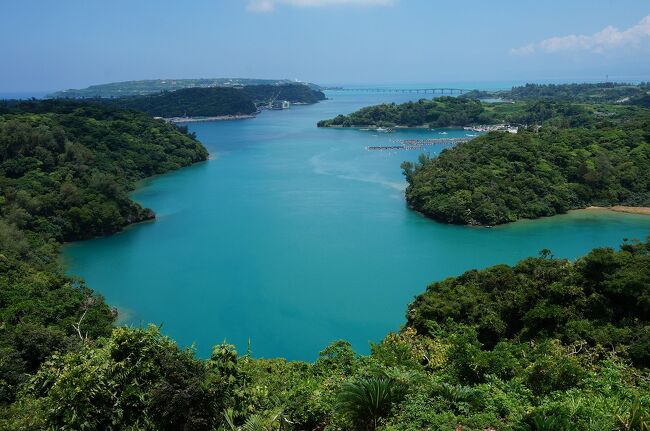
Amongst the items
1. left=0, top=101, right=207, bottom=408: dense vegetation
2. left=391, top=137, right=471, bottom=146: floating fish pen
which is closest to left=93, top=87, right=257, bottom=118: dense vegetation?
left=0, top=101, right=207, bottom=408: dense vegetation

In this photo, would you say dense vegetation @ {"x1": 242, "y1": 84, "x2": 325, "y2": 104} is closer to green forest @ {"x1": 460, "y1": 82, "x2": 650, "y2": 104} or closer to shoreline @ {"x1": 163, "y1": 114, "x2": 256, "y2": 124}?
shoreline @ {"x1": 163, "y1": 114, "x2": 256, "y2": 124}

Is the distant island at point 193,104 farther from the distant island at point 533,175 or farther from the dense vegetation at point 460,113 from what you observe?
the distant island at point 533,175

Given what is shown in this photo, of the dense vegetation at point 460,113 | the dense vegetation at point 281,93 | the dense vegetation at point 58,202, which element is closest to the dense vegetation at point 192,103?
the dense vegetation at point 281,93

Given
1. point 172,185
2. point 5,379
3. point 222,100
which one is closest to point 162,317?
point 5,379

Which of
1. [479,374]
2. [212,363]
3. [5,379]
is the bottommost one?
[5,379]

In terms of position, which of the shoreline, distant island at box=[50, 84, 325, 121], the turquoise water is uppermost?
distant island at box=[50, 84, 325, 121]

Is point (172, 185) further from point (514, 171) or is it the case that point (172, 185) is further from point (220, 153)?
point (514, 171)
